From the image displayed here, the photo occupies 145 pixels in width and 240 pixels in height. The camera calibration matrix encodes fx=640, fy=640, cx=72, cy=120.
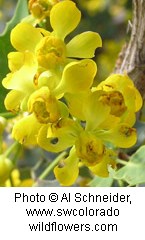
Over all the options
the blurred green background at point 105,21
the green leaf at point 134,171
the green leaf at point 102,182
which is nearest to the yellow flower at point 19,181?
the green leaf at point 102,182

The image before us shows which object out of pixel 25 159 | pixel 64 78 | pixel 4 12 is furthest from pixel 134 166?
pixel 4 12

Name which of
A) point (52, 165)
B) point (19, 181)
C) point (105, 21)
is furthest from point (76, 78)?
point (105, 21)

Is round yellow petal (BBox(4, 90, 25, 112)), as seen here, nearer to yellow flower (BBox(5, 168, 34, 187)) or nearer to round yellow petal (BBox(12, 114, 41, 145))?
round yellow petal (BBox(12, 114, 41, 145))

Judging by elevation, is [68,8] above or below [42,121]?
above

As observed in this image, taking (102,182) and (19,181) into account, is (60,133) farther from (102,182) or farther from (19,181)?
(19,181)

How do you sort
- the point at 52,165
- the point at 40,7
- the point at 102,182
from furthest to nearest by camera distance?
the point at 52,165, the point at 102,182, the point at 40,7
